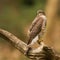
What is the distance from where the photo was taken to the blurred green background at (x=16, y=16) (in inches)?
411

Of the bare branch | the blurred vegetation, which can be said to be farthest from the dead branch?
the blurred vegetation

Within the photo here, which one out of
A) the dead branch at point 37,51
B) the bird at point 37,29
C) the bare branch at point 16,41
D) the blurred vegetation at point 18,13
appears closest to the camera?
the dead branch at point 37,51

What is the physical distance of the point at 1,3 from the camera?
40.9ft

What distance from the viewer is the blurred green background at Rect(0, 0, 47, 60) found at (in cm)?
1044

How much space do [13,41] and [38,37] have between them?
290mm

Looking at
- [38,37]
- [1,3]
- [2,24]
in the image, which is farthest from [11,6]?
[38,37]

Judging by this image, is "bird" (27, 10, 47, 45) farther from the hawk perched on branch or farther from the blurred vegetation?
the blurred vegetation

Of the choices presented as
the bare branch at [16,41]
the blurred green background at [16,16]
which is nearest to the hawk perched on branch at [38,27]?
the bare branch at [16,41]

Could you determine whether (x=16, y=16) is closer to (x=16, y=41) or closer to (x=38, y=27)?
(x=38, y=27)

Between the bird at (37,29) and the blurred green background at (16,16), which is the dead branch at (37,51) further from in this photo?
the blurred green background at (16,16)

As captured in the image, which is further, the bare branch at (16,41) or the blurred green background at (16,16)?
the blurred green background at (16,16)

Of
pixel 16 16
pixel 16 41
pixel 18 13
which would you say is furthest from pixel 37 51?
pixel 18 13

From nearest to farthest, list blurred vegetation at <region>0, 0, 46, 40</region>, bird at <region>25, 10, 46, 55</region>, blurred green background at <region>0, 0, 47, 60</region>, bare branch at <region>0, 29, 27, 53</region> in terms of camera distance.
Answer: bare branch at <region>0, 29, 27, 53</region>
bird at <region>25, 10, 46, 55</region>
blurred green background at <region>0, 0, 47, 60</region>
blurred vegetation at <region>0, 0, 46, 40</region>

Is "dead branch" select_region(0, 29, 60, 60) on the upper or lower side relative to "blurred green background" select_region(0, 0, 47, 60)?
upper
